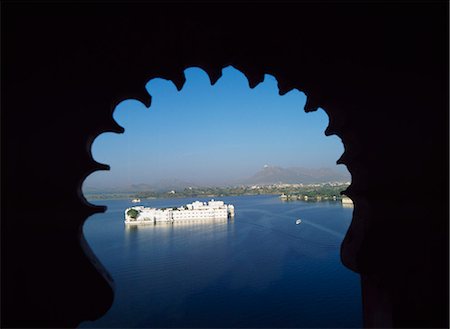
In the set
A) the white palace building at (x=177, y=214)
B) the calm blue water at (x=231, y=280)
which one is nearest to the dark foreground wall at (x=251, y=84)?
the calm blue water at (x=231, y=280)

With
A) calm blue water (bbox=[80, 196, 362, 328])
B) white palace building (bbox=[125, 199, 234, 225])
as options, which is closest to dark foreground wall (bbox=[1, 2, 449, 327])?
calm blue water (bbox=[80, 196, 362, 328])

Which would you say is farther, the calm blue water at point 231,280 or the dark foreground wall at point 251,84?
the calm blue water at point 231,280

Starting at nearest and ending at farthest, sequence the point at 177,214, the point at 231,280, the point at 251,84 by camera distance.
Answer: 1. the point at 251,84
2. the point at 231,280
3. the point at 177,214

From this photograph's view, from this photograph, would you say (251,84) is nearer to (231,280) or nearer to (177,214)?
(231,280)

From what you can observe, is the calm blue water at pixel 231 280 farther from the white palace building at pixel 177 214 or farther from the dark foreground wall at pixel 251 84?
the dark foreground wall at pixel 251 84

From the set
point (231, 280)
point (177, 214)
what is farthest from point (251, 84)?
point (177, 214)
